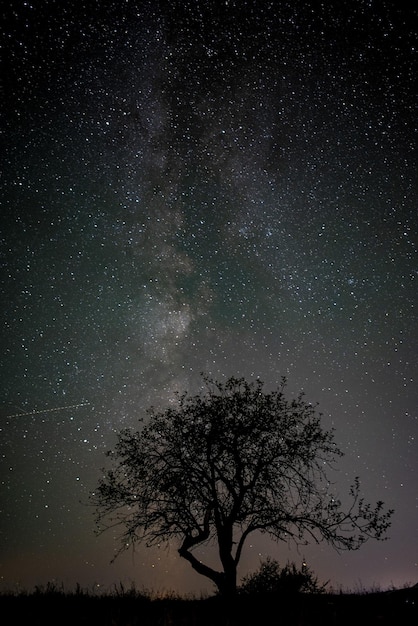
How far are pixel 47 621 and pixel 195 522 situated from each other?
977 centimetres

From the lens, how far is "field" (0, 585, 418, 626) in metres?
6.15

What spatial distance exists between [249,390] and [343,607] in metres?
8.28

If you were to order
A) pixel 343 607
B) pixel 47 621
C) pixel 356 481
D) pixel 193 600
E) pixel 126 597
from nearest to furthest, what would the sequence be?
1. pixel 47 621
2. pixel 343 607
3. pixel 126 597
4. pixel 193 600
5. pixel 356 481

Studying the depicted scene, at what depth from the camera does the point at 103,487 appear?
614 inches

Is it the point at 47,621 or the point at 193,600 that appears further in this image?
the point at 193,600

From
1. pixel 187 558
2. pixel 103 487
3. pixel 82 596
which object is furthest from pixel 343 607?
pixel 103 487

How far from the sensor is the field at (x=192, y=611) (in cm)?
615

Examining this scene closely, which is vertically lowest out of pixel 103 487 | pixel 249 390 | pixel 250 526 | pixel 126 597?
pixel 126 597

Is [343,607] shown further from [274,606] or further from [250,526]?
[250,526]

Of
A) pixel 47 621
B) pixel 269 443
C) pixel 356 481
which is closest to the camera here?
pixel 47 621

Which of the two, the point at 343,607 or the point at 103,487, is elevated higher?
the point at 103,487

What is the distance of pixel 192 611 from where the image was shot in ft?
25.1

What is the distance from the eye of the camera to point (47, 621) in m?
6.22

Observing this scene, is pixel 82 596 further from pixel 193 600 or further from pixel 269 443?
pixel 269 443
